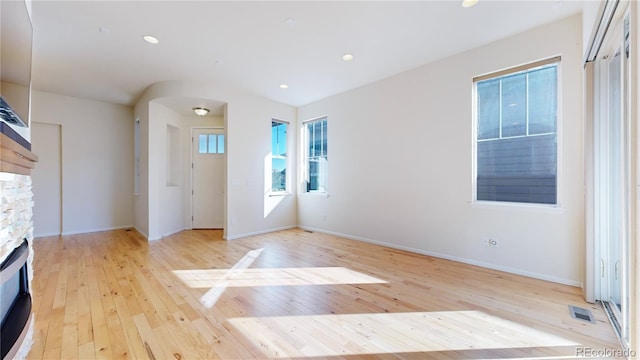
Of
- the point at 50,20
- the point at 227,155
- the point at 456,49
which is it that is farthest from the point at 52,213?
the point at 456,49

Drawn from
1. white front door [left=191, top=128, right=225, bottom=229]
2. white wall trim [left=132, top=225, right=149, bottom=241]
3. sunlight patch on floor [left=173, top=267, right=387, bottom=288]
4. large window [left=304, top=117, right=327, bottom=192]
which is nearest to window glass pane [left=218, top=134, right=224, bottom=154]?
white front door [left=191, top=128, right=225, bottom=229]

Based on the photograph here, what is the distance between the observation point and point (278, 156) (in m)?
5.70

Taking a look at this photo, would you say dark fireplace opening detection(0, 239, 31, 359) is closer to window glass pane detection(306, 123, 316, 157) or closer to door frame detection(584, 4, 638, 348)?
door frame detection(584, 4, 638, 348)

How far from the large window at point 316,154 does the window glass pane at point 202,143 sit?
2.28 meters

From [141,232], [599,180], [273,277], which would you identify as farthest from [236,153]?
[599,180]

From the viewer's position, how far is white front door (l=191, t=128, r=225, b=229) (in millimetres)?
5707

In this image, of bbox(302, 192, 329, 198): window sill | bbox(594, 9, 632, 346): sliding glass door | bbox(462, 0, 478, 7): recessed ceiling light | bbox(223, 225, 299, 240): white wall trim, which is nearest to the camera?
bbox(594, 9, 632, 346): sliding glass door

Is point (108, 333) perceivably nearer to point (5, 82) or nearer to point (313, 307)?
point (313, 307)

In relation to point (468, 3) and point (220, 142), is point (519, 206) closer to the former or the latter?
point (468, 3)

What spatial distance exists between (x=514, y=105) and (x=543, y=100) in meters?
0.26

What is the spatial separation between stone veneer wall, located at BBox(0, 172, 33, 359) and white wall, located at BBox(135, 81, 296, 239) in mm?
3001

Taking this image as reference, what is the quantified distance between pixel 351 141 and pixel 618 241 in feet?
11.4

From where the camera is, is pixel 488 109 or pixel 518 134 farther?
pixel 488 109

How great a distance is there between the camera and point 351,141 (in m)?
4.74
